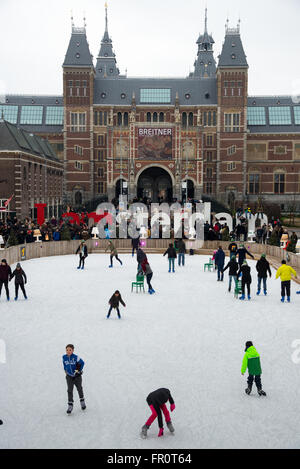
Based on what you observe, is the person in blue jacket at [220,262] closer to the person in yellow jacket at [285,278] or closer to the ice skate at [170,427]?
the person in yellow jacket at [285,278]

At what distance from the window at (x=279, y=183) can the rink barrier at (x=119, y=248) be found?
3631cm

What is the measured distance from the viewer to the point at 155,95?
61781 millimetres

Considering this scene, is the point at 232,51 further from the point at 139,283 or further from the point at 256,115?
the point at 139,283

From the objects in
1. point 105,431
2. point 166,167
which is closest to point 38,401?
point 105,431

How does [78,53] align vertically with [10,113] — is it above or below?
above

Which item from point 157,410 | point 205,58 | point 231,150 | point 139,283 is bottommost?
point 157,410

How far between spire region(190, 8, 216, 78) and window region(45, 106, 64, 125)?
33.2 metres

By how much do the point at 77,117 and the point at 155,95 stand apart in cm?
1035

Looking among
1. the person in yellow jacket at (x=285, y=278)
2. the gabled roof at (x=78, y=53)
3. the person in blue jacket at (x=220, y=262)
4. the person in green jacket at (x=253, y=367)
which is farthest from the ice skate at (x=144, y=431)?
the gabled roof at (x=78, y=53)

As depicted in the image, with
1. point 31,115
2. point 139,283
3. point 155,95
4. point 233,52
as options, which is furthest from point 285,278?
point 31,115

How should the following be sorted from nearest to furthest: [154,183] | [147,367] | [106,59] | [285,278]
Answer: [147,367] < [285,278] < [154,183] < [106,59]

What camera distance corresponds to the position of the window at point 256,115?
6300 cm

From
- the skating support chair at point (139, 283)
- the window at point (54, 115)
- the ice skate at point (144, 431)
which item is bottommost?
the ice skate at point (144, 431)

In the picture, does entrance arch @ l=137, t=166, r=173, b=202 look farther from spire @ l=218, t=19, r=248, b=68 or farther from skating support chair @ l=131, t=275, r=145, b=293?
skating support chair @ l=131, t=275, r=145, b=293
